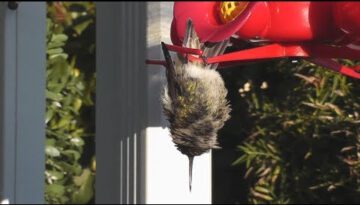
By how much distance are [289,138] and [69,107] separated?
0.75 metres

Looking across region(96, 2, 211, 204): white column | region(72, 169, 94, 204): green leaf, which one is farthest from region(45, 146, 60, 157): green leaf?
region(96, 2, 211, 204): white column

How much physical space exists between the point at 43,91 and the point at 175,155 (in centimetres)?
48

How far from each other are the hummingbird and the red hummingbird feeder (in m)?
0.01

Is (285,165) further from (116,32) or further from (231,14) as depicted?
(231,14)

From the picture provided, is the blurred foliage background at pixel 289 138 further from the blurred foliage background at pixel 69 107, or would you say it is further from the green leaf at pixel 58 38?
the green leaf at pixel 58 38

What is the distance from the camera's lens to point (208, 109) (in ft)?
4.04

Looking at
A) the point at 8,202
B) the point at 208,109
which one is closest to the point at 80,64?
the point at 8,202

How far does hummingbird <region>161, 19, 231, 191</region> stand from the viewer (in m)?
1.20

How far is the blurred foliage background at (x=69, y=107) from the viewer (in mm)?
2625

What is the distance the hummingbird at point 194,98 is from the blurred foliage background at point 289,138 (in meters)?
0.87

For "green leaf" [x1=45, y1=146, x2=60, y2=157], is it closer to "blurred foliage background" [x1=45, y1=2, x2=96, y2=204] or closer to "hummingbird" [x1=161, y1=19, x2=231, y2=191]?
"blurred foliage background" [x1=45, y1=2, x2=96, y2=204]

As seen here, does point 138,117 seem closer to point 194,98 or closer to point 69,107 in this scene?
point 69,107

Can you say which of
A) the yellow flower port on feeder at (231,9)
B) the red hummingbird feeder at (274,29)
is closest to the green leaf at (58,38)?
the red hummingbird feeder at (274,29)

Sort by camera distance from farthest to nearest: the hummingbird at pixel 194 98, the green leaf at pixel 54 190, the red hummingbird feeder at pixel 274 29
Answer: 1. the green leaf at pixel 54 190
2. the hummingbird at pixel 194 98
3. the red hummingbird feeder at pixel 274 29
